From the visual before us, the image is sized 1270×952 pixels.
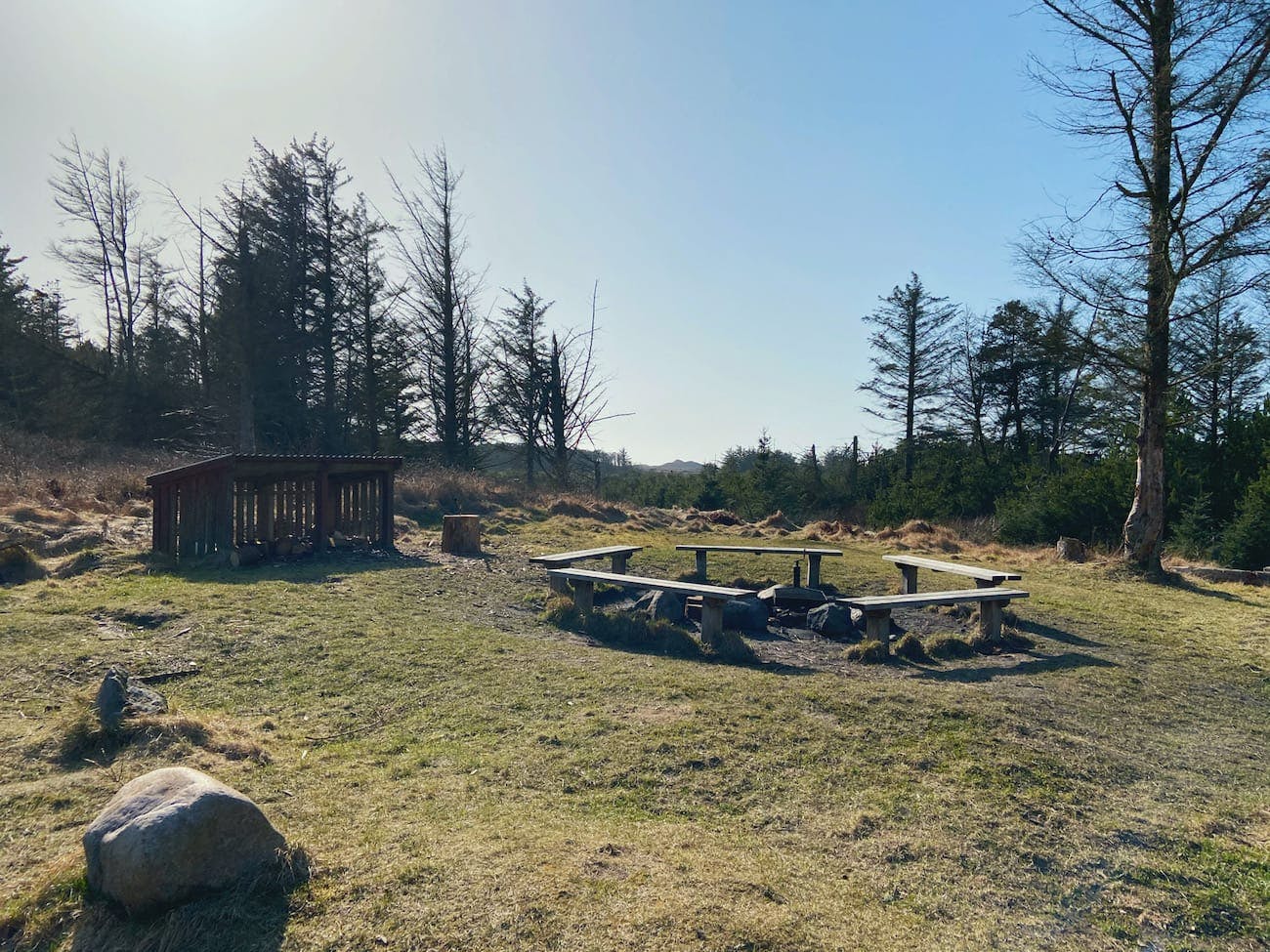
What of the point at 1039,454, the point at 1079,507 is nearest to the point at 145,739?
the point at 1079,507

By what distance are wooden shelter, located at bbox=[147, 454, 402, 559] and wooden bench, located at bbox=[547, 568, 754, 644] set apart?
4.59 metres

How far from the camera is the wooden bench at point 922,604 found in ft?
22.4

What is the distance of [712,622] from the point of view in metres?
6.97

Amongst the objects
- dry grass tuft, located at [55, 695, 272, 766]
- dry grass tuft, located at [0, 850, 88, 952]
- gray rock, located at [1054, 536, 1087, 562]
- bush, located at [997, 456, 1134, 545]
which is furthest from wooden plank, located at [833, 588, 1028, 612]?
bush, located at [997, 456, 1134, 545]

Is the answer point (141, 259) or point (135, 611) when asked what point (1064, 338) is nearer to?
point (135, 611)

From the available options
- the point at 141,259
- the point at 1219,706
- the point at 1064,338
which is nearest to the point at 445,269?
the point at 141,259

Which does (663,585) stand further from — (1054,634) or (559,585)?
(1054,634)

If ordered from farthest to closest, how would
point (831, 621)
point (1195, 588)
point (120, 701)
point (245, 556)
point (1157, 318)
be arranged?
point (1157, 318) → point (1195, 588) → point (245, 556) → point (831, 621) → point (120, 701)

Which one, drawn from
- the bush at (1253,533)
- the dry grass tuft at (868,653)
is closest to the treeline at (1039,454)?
the bush at (1253,533)

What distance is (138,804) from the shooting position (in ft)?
8.13

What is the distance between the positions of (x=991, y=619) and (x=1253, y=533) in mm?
8800

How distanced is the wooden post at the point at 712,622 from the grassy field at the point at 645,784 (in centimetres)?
43

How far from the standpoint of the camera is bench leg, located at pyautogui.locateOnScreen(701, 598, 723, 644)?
273 inches

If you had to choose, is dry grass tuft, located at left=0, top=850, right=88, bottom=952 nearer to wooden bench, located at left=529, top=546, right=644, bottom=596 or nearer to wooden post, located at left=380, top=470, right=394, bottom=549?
wooden bench, located at left=529, top=546, right=644, bottom=596
